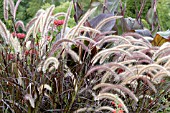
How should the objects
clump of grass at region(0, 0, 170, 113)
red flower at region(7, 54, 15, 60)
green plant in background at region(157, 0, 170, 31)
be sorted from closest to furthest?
clump of grass at region(0, 0, 170, 113)
red flower at region(7, 54, 15, 60)
green plant in background at region(157, 0, 170, 31)

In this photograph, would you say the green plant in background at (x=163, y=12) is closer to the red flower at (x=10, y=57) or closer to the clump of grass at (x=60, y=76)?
the clump of grass at (x=60, y=76)

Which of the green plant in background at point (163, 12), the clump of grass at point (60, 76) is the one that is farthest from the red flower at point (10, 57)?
the green plant in background at point (163, 12)

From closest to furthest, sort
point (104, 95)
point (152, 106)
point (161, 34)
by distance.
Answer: point (104, 95) → point (152, 106) → point (161, 34)

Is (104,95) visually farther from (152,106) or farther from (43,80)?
(152,106)

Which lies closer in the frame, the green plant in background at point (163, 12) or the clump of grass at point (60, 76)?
the clump of grass at point (60, 76)

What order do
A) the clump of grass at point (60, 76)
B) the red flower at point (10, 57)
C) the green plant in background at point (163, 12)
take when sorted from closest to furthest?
the clump of grass at point (60, 76) < the red flower at point (10, 57) < the green plant in background at point (163, 12)

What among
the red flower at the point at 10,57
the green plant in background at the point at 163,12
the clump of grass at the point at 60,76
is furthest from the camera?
the green plant in background at the point at 163,12

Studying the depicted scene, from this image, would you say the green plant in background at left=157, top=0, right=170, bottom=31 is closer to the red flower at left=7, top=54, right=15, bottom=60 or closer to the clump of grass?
the clump of grass

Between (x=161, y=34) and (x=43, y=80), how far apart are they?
75.3 inches

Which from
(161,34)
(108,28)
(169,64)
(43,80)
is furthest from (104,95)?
(161,34)

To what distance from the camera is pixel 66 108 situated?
7.41 feet

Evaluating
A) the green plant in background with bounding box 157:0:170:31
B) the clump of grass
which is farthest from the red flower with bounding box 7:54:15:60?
the green plant in background with bounding box 157:0:170:31

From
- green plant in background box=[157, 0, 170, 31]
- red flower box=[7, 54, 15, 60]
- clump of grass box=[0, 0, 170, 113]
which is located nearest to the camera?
clump of grass box=[0, 0, 170, 113]

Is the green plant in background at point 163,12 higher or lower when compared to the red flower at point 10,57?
lower
